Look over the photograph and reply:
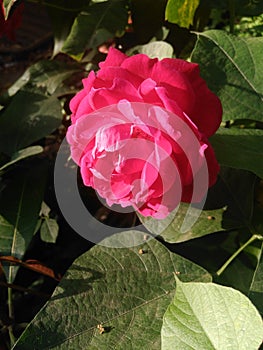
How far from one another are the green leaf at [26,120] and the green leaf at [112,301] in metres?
0.16

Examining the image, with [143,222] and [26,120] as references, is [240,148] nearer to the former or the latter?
[143,222]

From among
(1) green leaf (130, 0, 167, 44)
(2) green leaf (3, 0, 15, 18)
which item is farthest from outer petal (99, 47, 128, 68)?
(1) green leaf (130, 0, 167, 44)

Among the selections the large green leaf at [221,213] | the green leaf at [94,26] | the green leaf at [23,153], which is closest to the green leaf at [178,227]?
the large green leaf at [221,213]

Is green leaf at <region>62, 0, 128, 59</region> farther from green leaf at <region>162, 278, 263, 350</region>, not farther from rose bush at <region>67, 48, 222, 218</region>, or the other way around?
green leaf at <region>162, 278, 263, 350</region>

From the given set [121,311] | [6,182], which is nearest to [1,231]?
[6,182]

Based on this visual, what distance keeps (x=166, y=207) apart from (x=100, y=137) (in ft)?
0.22

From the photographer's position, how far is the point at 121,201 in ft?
1.52

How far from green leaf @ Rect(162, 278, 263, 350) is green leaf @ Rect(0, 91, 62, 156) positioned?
293 mm

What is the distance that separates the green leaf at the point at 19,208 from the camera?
621mm

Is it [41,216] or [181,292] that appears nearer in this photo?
[181,292]

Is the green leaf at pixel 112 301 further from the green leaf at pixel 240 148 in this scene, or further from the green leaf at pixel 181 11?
the green leaf at pixel 181 11

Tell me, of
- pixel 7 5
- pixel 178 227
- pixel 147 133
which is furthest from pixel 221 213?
pixel 7 5

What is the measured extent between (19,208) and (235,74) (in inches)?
9.8

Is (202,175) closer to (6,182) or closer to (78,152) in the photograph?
(78,152)
